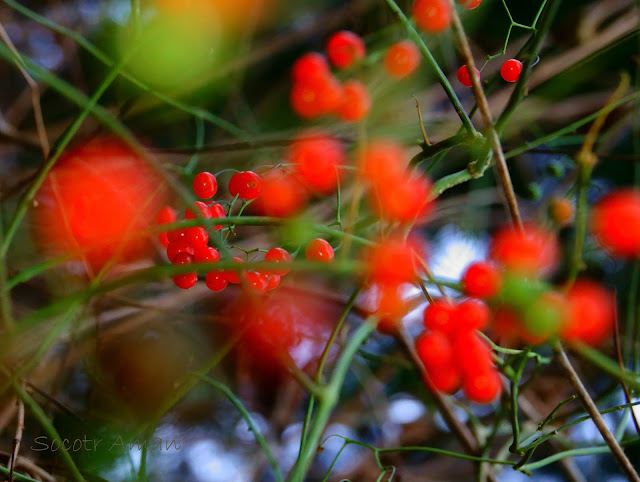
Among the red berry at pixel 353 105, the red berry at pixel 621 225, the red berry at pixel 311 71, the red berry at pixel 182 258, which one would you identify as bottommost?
the red berry at pixel 182 258

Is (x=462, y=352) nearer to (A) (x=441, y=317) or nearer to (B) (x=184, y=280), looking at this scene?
(A) (x=441, y=317)

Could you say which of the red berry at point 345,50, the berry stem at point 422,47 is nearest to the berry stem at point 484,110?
the berry stem at point 422,47

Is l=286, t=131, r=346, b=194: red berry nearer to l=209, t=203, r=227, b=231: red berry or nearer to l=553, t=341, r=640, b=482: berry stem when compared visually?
l=209, t=203, r=227, b=231: red berry

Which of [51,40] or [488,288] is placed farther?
[51,40]

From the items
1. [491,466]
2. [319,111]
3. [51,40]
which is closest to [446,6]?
[319,111]

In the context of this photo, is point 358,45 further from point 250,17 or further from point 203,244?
point 250,17

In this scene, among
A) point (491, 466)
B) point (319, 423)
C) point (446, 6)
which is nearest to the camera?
point (319, 423)

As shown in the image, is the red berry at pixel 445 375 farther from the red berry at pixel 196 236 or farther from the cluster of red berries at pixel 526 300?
Answer: the red berry at pixel 196 236
